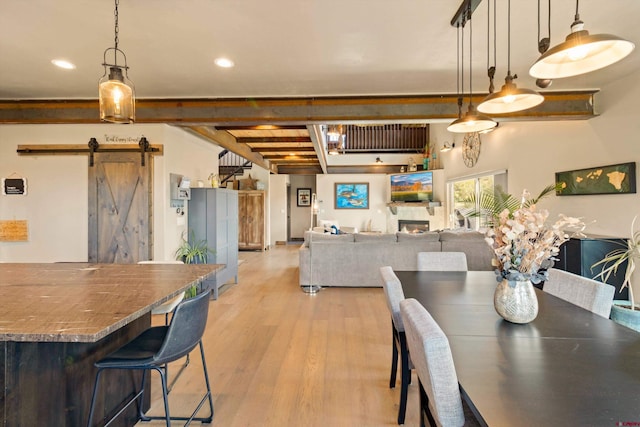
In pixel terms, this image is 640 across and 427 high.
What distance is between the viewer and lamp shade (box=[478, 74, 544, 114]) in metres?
1.87

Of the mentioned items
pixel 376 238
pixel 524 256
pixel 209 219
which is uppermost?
pixel 209 219

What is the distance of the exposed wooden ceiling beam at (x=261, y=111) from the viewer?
404 cm

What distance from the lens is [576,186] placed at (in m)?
4.11

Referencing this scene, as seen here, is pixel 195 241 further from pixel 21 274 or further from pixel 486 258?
pixel 486 258

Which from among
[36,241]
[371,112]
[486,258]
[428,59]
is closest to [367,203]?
[486,258]

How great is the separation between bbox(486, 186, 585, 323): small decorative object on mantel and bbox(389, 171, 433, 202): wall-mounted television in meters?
7.60

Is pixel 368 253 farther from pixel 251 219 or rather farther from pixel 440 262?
pixel 251 219

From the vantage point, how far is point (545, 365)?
115 cm

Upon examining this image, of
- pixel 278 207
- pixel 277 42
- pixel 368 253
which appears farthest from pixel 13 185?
pixel 278 207

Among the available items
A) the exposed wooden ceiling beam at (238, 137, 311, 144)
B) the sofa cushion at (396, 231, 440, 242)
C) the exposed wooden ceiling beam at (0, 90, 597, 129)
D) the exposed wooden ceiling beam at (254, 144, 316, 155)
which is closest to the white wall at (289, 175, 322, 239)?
the exposed wooden ceiling beam at (254, 144, 316, 155)

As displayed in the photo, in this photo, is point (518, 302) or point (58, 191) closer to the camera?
point (518, 302)

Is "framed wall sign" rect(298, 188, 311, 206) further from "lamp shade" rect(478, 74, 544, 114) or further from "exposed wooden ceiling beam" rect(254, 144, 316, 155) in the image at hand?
"lamp shade" rect(478, 74, 544, 114)

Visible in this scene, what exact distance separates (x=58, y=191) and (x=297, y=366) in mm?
4059

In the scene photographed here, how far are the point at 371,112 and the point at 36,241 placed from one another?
4.83 metres
